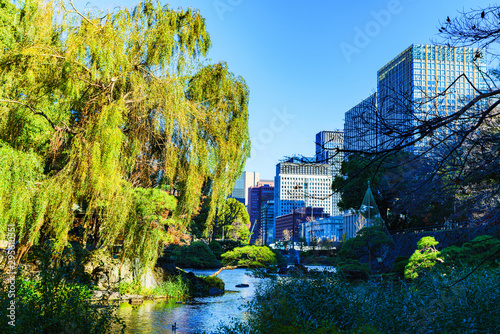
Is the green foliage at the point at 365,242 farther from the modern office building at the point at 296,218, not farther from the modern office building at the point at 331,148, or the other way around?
the modern office building at the point at 296,218

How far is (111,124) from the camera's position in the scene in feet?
30.4

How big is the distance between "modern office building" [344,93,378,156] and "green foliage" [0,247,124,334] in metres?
4.54

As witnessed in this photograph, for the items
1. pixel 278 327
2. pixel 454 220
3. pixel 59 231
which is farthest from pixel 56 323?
pixel 454 220

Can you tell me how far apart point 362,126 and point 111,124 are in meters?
7.16

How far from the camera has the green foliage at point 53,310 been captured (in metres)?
5.60

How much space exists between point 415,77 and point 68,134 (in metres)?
8.68

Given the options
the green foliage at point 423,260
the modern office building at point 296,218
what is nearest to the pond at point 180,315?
the green foliage at point 423,260

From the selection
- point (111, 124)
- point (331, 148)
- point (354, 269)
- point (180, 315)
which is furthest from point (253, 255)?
point (331, 148)

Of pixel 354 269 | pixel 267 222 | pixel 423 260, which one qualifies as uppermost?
pixel 267 222

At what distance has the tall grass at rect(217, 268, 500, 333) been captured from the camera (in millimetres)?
5316

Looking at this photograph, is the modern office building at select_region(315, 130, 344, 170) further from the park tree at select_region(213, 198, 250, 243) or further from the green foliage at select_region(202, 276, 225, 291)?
the park tree at select_region(213, 198, 250, 243)

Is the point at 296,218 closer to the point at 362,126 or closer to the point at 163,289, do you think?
the point at 163,289

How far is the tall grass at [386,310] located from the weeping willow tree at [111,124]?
477 centimetres

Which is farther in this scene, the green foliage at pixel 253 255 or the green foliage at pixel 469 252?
the green foliage at pixel 253 255
